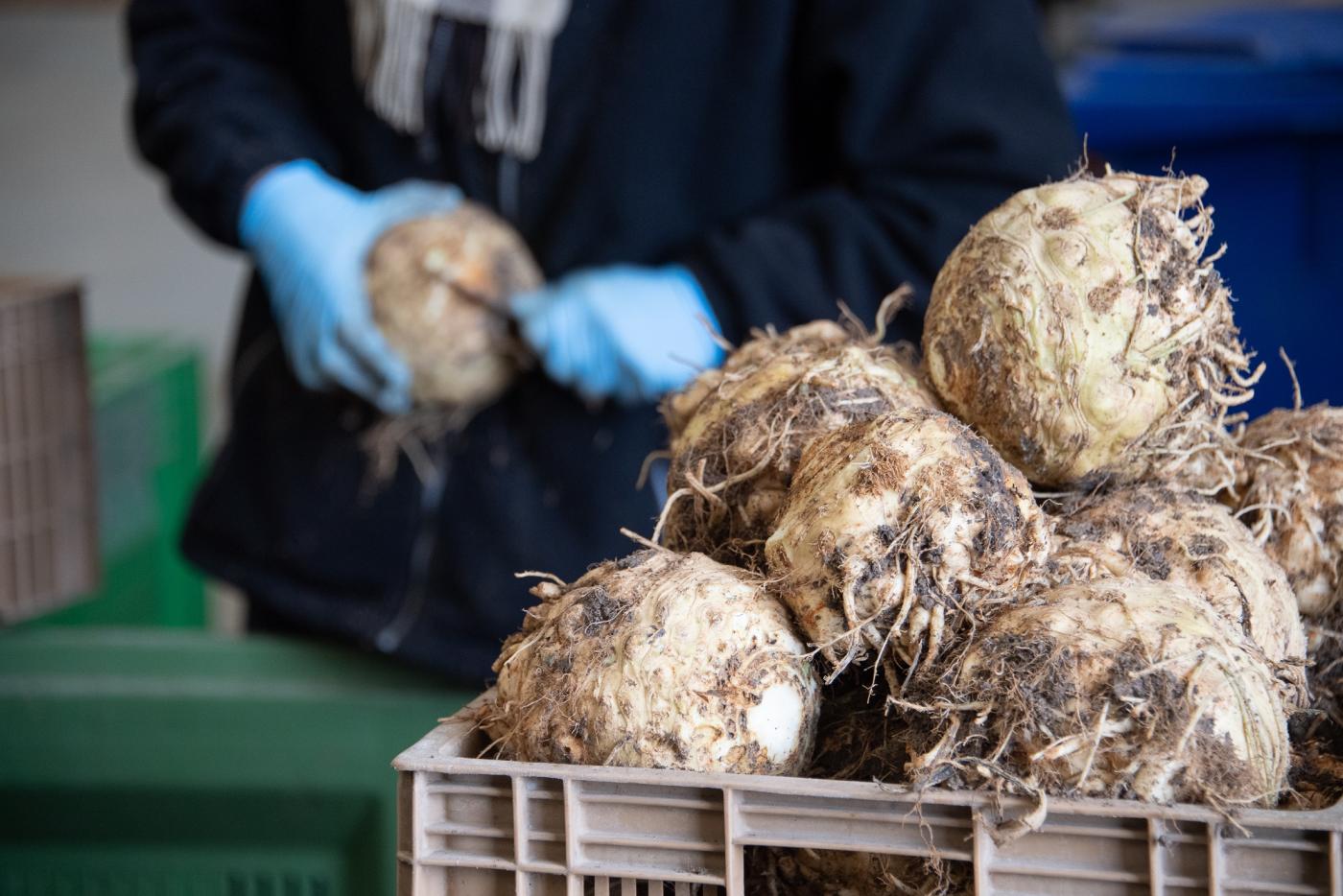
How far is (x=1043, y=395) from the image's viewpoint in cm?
88

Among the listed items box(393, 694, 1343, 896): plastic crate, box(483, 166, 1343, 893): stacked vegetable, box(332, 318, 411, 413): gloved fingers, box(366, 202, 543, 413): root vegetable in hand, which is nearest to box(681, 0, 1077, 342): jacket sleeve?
box(366, 202, 543, 413): root vegetable in hand

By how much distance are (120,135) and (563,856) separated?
4681mm

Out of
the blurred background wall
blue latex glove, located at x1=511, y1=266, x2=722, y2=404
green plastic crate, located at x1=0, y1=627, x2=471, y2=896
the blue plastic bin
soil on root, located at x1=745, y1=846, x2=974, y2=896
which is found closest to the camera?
soil on root, located at x1=745, y1=846, x2=974, y2=896

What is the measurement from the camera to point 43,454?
1.92 metres

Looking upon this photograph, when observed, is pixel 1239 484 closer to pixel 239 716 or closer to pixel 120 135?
pixel 239 716

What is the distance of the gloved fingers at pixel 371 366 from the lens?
1.77 meters

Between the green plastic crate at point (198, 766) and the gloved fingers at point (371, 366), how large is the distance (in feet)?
1.28

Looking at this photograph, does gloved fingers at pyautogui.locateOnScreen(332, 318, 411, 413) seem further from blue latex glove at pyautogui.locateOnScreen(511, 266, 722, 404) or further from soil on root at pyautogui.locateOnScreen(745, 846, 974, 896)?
soil on root at pyautogui.locateOnScreen(745, 846, 974, 896)

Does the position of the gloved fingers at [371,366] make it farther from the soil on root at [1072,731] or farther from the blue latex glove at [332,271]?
the soil on root at [1072,731]

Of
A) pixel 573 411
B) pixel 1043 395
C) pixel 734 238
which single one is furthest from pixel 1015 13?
pixel 1043 395

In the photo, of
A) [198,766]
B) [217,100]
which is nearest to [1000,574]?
[198,766]

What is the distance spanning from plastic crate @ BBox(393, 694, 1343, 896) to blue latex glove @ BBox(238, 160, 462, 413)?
3.58ft

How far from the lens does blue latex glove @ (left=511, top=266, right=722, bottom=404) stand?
5.52 ft

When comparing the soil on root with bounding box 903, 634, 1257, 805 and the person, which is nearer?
the soil on root with bounding box 903, 634, 1257, 805
